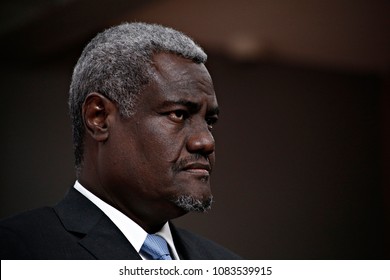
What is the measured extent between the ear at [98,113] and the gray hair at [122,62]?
0.05 ft

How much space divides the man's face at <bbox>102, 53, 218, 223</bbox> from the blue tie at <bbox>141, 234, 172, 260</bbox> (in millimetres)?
67

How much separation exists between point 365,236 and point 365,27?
1152mm

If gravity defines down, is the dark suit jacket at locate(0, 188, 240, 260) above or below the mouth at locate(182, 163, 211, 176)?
below

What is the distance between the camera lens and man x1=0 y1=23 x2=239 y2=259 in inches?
59.3

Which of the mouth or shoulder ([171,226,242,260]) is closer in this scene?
the mouth

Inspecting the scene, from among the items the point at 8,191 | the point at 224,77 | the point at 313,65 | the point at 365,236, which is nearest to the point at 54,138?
the point at 8,191

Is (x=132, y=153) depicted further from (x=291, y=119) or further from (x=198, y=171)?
(x=291, y=119)

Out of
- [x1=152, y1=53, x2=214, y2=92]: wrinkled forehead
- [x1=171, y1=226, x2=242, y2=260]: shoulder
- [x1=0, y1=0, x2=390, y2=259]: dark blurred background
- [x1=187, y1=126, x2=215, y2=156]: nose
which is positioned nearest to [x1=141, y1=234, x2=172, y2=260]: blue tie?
[x1=171, y1=226, x2=242, y2=260]: shoulder

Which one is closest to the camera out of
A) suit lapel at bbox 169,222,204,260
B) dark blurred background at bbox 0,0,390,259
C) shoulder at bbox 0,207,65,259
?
shoulder at bbox 0,207,65,259

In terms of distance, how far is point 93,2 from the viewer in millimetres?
3062

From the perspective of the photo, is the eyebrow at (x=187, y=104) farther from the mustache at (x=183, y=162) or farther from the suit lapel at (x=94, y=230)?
the suit lapel at (x=94, y=230)

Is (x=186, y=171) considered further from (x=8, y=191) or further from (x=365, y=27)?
(x=365, y=27)

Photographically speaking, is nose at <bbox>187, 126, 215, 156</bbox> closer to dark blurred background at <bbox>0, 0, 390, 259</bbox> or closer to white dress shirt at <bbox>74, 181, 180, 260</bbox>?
white dress shirt at <bbox>74, 181, 180, 260</bbox>

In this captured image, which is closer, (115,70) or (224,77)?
(115,70)
